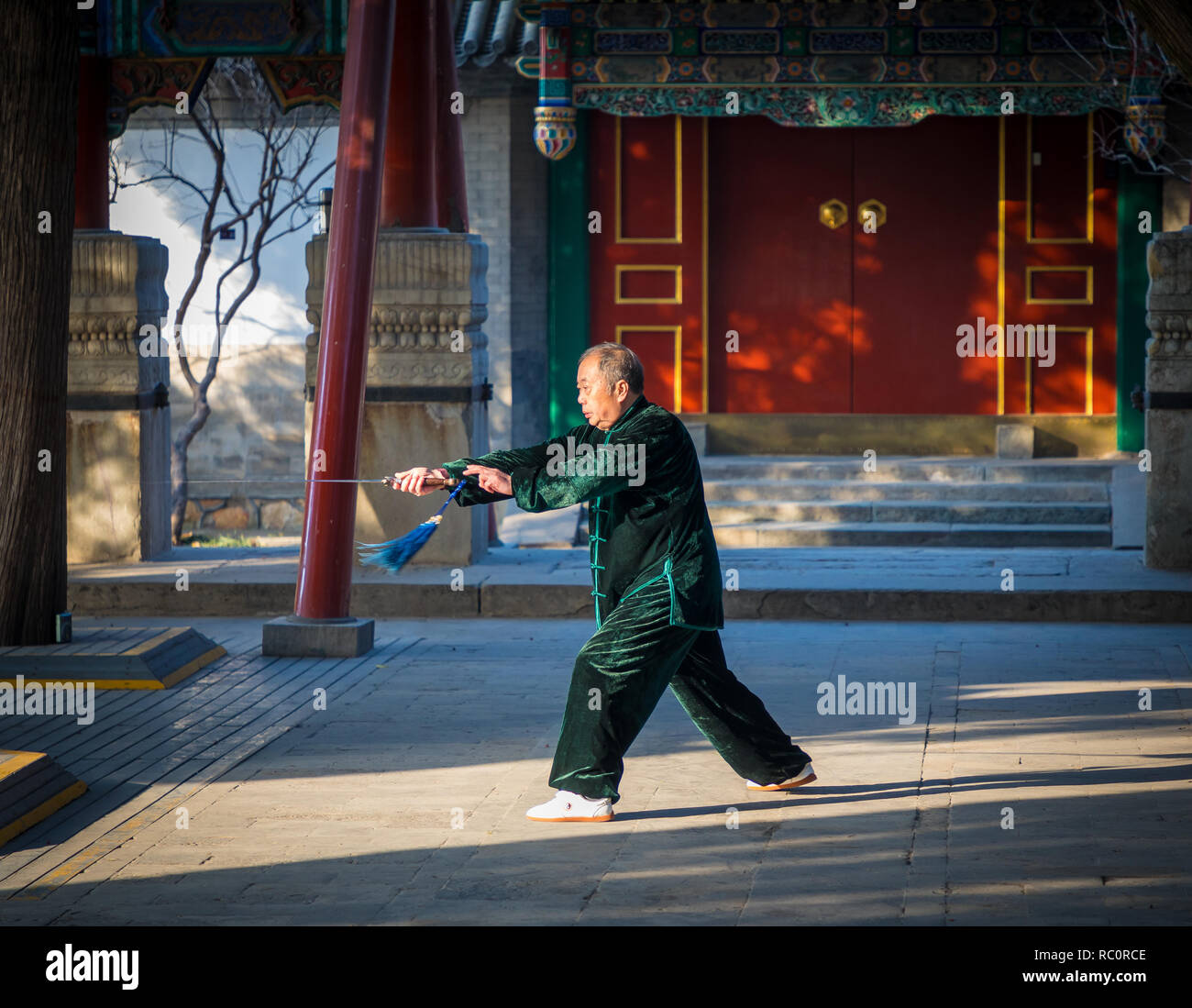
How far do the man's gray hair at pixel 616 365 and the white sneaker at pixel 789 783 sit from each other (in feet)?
5.21

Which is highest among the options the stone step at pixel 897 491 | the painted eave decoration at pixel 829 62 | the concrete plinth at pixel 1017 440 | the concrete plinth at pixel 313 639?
the painted eave decoration at pixel 829 62

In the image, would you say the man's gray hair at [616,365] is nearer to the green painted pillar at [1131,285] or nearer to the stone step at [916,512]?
the stone step at [916,512]

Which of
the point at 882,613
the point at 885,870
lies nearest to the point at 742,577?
the point at 882,613

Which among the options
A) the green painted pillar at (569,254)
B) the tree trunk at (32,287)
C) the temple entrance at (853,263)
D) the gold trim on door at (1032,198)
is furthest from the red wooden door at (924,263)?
the tree trunk at (32,287)

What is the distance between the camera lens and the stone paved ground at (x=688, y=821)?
5.56 metres

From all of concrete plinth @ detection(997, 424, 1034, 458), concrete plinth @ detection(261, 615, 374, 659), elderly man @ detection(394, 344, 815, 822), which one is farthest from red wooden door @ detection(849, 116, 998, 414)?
elderly man @ detection(394, 344, 815, 822)

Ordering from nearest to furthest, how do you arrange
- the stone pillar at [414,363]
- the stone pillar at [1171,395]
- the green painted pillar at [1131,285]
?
1. the stone pillar at [1171,395]
2. the stone pillar at [414,363]
3. the green painted pillar at [1131,285]

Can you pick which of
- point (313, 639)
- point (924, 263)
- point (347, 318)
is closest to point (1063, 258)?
point (924, 263)

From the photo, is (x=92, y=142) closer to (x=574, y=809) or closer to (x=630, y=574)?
(x=630, y=574)

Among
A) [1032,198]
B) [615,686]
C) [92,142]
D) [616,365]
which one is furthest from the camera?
[1032,198]

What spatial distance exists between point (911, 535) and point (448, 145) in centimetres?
430

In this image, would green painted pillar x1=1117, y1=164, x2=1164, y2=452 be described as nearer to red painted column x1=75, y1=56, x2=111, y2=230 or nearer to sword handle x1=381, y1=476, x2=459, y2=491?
red painted column x1=75, y1=56, x2=111, y2=230

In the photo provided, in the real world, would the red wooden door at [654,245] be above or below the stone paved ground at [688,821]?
above

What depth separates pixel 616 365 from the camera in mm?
6535
